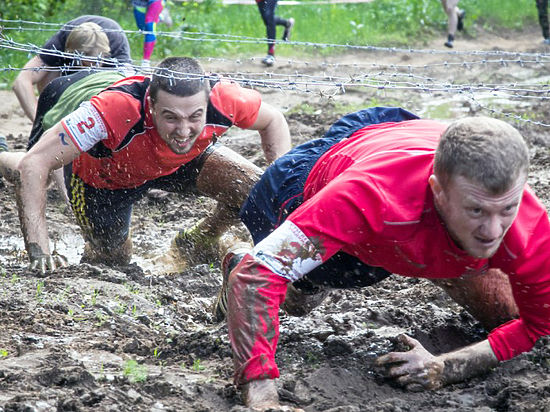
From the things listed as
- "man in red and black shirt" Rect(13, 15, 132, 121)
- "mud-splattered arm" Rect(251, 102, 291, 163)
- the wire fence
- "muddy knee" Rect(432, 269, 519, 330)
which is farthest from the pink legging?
"muddy knee" Rect(432, 269, 519, 330)

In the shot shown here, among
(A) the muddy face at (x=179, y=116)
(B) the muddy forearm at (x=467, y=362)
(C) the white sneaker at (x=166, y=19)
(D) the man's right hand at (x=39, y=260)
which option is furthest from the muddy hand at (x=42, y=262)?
(C) the white sneaker at (x=166, y=19)

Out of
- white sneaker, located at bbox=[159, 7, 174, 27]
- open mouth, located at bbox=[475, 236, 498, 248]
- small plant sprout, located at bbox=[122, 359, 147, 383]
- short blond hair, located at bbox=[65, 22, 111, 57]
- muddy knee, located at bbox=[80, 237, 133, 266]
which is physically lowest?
muddy knee, located at bbox=[80, 237, 133, 266]

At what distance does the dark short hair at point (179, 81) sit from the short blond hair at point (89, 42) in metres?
1.39

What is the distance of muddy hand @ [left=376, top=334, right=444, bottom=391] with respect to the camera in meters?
3.60

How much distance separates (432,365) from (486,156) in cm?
111

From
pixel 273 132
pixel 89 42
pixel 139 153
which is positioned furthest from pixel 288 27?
pixel 139 153

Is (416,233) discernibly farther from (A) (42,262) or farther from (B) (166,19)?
(B) (166,19)

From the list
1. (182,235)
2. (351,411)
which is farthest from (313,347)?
(182,235)

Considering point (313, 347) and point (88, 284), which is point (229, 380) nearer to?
point (313, 347)

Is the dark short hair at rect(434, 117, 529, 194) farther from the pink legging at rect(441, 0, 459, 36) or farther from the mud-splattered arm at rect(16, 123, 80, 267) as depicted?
the pink legging at rect(441, 0, 459, 36)

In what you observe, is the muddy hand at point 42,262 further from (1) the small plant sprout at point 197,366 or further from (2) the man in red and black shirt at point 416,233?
(2) the man in red and black shirt at point 416,233

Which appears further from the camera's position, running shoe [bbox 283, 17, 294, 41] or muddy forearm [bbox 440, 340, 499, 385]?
running shoe [bbox 283, 17, 294, 41]

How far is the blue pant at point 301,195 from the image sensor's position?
3957 millimetres

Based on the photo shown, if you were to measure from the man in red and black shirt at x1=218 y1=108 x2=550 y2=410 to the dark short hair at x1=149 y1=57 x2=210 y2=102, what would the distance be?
5.13 ft
